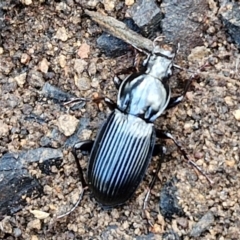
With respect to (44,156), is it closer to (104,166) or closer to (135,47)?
(104,166)

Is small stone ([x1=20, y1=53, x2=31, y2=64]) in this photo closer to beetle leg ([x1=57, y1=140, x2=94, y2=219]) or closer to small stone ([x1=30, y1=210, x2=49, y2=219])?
beetle leg ([x1=57, y1=140, x2=94, y2=219])

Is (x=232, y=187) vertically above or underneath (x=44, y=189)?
above

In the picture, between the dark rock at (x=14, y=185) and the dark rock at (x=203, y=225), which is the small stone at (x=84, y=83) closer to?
the dark rock at (x=14, y=185)

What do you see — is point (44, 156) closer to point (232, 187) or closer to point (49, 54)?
point (49, 54)

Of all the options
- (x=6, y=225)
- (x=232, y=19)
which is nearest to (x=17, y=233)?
(x=6, y=225)

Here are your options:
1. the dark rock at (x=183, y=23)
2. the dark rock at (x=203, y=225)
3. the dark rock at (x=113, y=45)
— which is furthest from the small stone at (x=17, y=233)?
the dark rock at (x=183, y=23)

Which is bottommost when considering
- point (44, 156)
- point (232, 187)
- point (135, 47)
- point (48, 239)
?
point (48, 239)

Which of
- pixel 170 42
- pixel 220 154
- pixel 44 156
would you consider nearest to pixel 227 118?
pixel 220 154

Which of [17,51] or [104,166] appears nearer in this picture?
[104,166]
